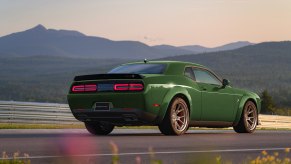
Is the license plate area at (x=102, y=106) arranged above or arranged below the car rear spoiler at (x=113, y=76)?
below

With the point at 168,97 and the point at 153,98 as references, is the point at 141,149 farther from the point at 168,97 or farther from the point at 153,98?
the point at 168,97

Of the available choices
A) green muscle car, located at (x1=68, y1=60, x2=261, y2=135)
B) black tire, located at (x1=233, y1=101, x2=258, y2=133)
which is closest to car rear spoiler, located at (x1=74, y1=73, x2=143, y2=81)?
green muscle car, located at (x1=68, y1=60, x2=261, y2=135)

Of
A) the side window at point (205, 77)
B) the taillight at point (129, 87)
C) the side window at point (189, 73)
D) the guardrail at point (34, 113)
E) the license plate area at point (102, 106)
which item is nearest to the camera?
the taillight at point (129, 87)

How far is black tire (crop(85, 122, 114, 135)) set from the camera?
14.2 metres

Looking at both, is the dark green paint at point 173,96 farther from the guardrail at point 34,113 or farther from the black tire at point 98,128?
the guardrail at point 34,113

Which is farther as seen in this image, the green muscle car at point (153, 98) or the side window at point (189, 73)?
the side window at point (189, 73)

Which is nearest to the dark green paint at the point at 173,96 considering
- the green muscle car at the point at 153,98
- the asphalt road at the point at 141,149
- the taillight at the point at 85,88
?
the green muscle car at the point at 153,98

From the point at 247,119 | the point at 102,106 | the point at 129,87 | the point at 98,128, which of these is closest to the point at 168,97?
the point at 129,87

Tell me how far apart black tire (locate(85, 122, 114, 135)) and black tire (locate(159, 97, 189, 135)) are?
1.62 metres

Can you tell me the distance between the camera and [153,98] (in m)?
12.8

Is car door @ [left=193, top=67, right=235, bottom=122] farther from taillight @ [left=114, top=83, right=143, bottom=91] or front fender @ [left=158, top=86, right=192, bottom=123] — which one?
taillight @ [left=114, top=83, right=143, bottom=91]

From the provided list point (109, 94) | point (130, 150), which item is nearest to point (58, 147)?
point (130, 150)

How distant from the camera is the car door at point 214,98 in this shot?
14.3 metres

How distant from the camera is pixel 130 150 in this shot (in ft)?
33.2
